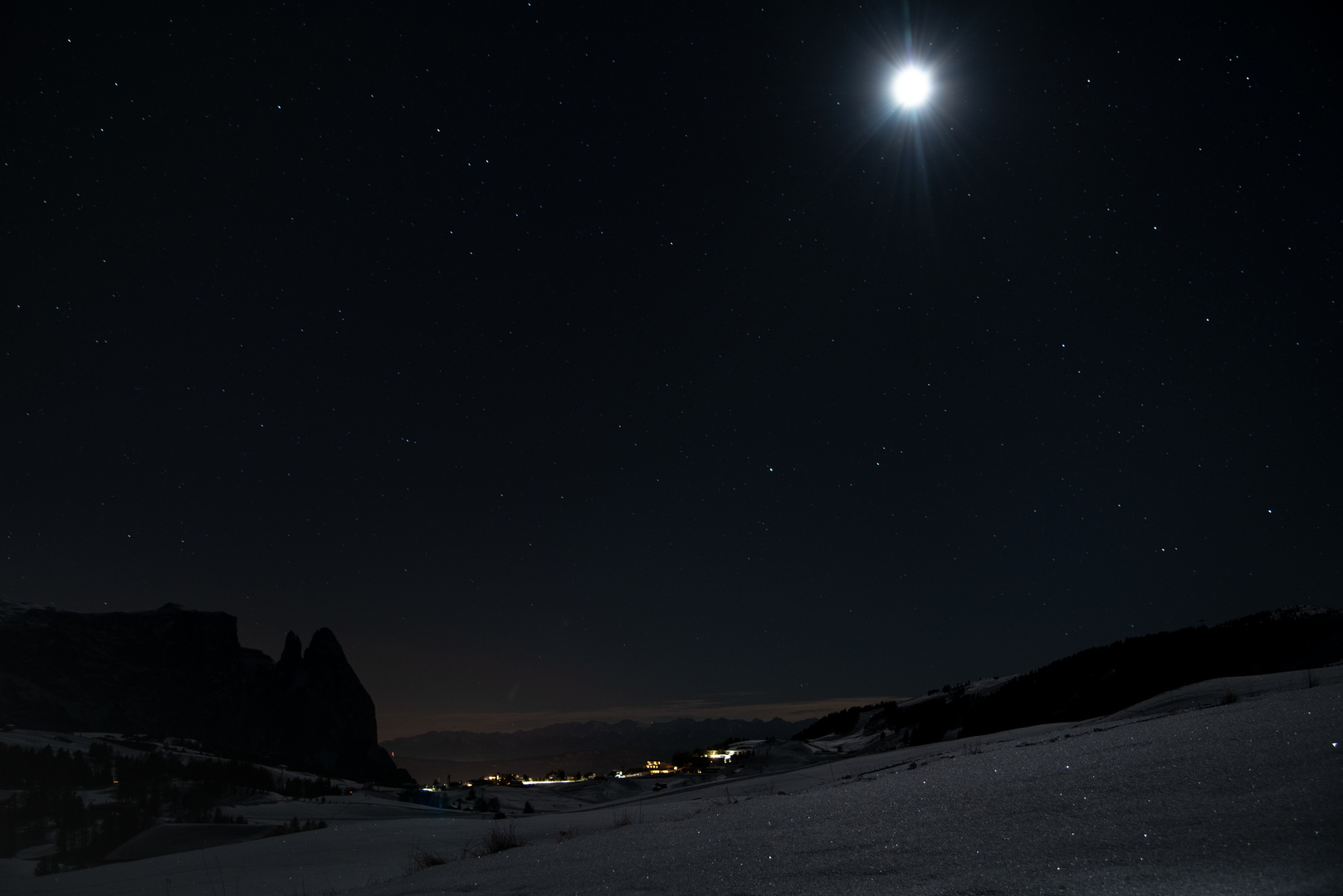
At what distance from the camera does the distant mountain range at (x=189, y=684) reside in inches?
3708

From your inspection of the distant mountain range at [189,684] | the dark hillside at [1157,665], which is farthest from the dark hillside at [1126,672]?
the distant mountain range at [189,684]

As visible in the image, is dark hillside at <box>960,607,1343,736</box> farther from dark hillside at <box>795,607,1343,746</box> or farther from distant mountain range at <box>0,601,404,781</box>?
distant mountain range at <box>0,601,404,781</box>

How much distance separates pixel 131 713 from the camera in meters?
99.2

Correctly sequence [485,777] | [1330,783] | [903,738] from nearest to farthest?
[1330,783], [485,777], [903,738]

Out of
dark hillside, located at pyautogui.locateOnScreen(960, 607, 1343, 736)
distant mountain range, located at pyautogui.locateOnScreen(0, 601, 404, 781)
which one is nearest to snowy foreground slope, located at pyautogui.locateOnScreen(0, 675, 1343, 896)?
dark hillside, located at pyautogui.locateOnScreen(960, 607, 1343, 736)

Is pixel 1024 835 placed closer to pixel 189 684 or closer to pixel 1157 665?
pixel 1157 665

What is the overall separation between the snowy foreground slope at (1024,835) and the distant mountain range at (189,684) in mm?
112025

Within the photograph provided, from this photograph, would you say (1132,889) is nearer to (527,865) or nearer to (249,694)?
(527,865)

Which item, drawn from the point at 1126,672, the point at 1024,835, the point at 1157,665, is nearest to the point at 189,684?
the point at 1126,672

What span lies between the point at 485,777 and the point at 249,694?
119 m

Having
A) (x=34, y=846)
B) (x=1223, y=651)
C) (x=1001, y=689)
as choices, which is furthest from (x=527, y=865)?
(x=1001, y=689)

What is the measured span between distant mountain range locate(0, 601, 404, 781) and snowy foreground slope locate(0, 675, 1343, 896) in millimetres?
112025

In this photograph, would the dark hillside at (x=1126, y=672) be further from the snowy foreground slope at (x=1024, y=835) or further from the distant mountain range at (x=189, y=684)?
the distant mountain range at (x=189, y=684)

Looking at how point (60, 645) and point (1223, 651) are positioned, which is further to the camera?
point (60, 645)
